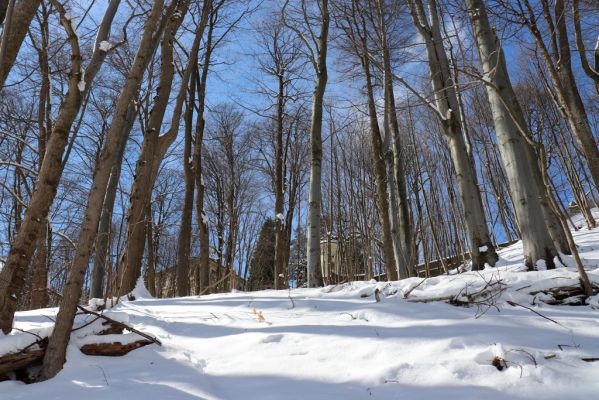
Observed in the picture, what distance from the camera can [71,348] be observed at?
2.31m

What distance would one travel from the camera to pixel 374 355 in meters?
2.06

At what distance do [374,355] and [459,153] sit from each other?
3974mm

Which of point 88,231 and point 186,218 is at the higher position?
point 186,218

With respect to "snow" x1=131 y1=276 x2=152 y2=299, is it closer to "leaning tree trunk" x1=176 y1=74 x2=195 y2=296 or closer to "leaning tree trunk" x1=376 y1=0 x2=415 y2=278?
"leaning tree trunk" x1=176 y1=74 x2=195 y2=296

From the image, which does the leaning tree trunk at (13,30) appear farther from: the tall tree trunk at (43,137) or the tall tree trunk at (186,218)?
the tall tree trunk at (186,218)

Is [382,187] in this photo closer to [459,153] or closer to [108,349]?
[459,153]

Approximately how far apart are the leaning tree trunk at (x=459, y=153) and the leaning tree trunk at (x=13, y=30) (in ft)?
14.8

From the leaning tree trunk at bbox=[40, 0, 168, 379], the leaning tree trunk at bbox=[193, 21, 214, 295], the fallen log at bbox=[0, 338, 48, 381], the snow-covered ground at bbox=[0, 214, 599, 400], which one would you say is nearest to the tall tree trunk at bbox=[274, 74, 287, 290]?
the leaning tree trunk at bbox=[193, 21, 214, 295]

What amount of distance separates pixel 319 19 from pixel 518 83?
8617mm

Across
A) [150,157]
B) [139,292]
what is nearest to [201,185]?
[150,157]

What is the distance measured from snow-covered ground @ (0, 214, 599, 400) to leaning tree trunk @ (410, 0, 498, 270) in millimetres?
1660

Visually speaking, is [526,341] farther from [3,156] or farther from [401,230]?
[3,156]

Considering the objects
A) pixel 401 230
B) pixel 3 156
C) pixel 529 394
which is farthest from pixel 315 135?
pixel 3 156

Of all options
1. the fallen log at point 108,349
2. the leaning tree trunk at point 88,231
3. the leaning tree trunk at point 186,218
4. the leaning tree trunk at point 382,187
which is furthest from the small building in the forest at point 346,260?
the leaning tree trunk at point 88,231
